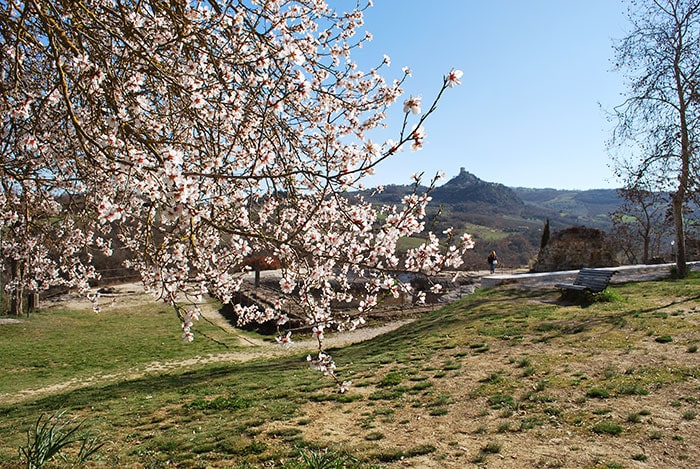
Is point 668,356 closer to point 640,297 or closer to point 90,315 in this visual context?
point 640,297

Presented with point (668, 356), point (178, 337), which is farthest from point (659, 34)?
point (178, 337)

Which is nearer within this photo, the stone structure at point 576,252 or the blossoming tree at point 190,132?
the blossoming tree at point 190,132

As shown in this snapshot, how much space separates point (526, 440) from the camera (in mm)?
4344

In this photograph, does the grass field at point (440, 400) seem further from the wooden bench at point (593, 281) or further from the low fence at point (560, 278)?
the low fence at point (560, 278)

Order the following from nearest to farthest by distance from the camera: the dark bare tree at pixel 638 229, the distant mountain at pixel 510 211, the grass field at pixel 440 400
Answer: the grass field at pixel 440 400
the dark bare tree at pixel 638 229
the distant mountain at pixel 510 211

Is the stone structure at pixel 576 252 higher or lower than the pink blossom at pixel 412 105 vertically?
lower

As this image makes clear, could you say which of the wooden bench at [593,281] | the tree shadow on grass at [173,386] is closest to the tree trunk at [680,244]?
the wooden bench at [593,281]

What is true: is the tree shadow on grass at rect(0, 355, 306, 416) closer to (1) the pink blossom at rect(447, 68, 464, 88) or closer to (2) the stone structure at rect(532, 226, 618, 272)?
(1) the pink blossom at rect(447, 68, 464, 88)

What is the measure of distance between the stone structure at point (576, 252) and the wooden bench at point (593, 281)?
782 centimetres

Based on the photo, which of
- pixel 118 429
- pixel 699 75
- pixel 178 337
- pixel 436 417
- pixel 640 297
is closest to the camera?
pixel 436 417

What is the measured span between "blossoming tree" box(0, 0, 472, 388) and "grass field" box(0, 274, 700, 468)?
55.2 inches

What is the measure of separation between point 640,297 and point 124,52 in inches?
459

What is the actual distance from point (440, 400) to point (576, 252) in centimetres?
1555

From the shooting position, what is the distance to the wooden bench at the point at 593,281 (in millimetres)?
10477
